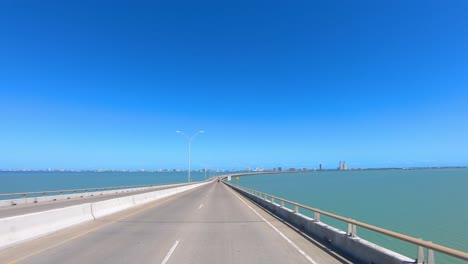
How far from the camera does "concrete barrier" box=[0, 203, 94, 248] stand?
966 centimetres

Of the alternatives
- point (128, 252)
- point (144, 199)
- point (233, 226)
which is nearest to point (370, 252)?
point (128, 252)

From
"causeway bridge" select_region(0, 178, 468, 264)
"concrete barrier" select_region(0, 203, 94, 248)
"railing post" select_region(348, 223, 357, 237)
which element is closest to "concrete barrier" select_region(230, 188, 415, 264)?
"causeway bridge" select_region(0, 178, 468, 264)

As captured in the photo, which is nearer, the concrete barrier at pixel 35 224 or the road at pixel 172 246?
the road at pixel 172 246

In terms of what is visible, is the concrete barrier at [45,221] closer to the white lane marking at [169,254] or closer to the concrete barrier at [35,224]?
the concrete barrier at [35,224]

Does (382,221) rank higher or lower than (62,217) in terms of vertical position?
lower

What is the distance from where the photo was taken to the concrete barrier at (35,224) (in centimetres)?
966

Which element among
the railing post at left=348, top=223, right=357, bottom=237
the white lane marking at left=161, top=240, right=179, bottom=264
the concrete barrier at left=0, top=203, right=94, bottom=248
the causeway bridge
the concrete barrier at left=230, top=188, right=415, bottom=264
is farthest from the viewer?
the concrete barrier at left=0, top=203, right=94, bottom=248

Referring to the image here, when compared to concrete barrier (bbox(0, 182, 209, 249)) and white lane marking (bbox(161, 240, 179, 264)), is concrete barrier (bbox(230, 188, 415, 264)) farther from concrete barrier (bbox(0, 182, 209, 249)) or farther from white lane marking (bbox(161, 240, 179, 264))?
concrete barrier (bbox(0, 182, 209, 249))

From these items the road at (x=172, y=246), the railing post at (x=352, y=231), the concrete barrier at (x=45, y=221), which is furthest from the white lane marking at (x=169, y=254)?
the railing post at (x=352, y=231)

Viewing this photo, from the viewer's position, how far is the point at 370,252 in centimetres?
782

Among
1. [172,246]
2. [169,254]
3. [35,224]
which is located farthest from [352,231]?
[35,224]

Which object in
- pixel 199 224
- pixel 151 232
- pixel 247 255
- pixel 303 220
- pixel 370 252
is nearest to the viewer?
pixel 370 252

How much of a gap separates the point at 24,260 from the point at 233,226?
819 centimetres

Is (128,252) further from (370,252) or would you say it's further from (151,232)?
(370,252)
